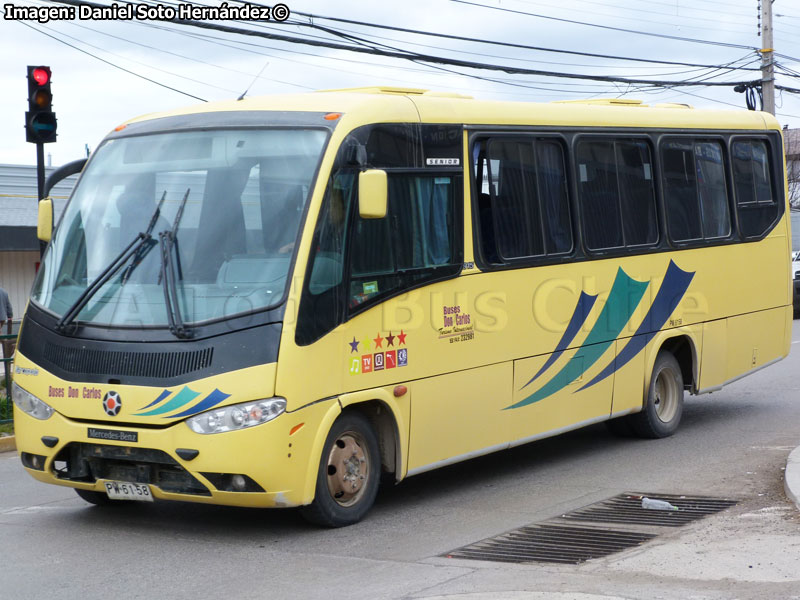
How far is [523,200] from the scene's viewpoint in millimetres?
9781

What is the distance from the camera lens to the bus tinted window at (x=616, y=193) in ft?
34.9

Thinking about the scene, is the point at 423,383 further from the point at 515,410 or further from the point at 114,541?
the point at 114,541

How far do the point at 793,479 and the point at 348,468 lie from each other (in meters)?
3.40

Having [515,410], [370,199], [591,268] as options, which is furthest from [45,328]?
[591,268]

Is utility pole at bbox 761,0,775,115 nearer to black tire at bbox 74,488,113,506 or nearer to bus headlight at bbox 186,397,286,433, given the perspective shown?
black tire at bbox 74,488,113,506

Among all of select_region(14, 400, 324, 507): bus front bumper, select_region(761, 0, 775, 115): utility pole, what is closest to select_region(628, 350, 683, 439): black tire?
select_region(14, 400, 324, 507): bus front bumper

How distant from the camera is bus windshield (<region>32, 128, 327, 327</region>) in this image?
7.55 metres

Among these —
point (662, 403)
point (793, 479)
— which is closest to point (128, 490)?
point (793, 479)

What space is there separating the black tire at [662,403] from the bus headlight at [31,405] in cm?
596

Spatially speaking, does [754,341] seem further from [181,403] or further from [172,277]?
[181,403]

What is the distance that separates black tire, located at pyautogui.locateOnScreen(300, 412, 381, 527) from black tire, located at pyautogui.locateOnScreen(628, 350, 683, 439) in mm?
4112

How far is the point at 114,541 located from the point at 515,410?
341cm

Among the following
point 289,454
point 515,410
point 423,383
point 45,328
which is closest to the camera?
point 289,454

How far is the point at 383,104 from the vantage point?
838 centimetres
